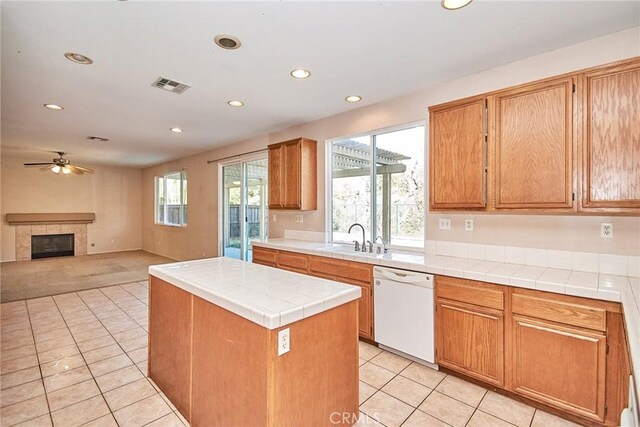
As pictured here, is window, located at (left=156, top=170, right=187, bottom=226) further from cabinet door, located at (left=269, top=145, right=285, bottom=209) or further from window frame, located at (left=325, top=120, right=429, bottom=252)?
window frame, located at (left=325, top=120, right=429, bottom=252)

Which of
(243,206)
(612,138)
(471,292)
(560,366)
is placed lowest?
(560,366)

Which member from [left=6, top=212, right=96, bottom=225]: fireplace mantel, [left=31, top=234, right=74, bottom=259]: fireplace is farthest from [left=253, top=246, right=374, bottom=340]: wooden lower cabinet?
[left=31, top=234, right=74, bottom=259]: fireplace

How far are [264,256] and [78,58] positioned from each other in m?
2.73

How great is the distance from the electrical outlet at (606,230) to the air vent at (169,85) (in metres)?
3.69

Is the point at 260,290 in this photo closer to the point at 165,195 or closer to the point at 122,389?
the point at 122,389

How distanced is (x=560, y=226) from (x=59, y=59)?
4.16m

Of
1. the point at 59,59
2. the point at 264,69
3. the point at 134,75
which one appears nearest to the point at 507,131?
the point at 264,69

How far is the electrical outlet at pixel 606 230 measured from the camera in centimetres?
209

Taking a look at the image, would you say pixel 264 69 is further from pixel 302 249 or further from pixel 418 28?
pixel 302 249

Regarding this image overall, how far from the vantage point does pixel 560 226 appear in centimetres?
228

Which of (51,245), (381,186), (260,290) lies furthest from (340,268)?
(51,245)

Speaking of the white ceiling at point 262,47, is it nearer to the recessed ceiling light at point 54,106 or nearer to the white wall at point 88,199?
the recessed ceiling light at point 54,106

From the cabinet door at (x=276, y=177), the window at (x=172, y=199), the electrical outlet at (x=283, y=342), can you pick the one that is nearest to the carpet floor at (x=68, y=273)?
the window at (x=172, y=199)

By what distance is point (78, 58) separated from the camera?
239 cm
